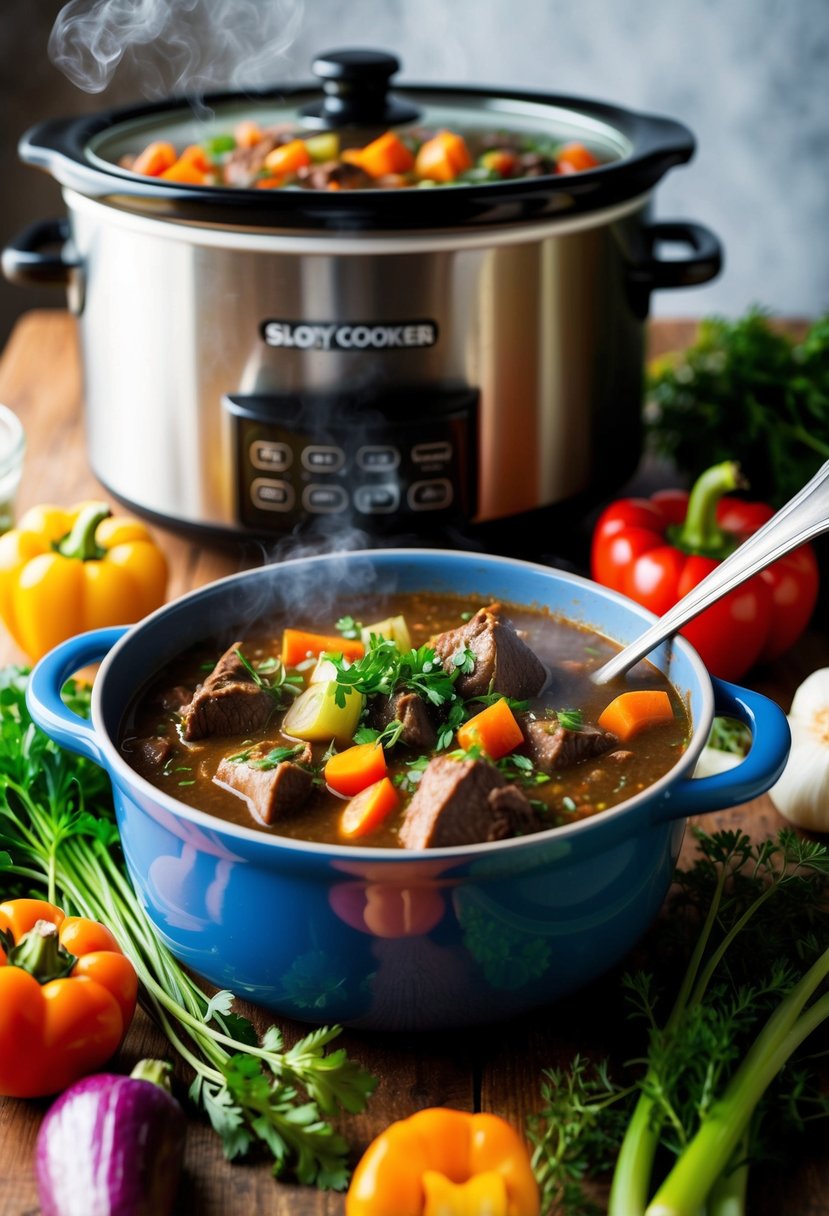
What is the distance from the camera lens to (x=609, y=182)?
95.7 inches

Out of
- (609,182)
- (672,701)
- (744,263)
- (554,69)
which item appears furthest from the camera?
(744,263)

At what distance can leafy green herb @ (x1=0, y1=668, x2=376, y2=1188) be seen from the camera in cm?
150

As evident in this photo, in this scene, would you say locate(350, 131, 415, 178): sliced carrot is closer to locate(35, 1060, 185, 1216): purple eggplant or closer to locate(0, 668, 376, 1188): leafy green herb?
locate(0, 668, 376, 1188): leafy green herb

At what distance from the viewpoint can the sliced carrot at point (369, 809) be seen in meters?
1.66

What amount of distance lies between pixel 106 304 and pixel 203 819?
4.78 ft

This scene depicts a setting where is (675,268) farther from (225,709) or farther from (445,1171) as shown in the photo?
(445,1171)

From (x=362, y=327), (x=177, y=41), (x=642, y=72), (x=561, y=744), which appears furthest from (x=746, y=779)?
(x=177, y=41)

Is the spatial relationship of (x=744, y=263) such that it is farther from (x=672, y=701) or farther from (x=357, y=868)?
(x=357, y=868)

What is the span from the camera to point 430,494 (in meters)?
2.57

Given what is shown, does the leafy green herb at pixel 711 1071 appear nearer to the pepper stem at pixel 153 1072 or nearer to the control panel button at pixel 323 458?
the pepper stem at pixel 153 1072

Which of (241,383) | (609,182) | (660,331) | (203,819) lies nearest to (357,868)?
(203,819)

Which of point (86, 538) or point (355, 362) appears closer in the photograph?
point (355, 362)

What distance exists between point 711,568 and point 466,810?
121 centimetres

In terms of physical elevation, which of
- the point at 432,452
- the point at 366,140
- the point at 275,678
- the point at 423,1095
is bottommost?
the point at 423,1095
